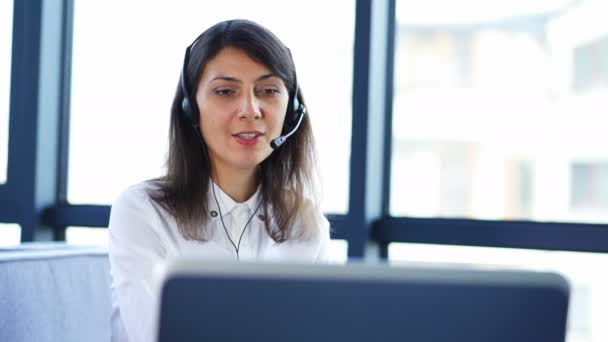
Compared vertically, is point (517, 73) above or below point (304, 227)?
above

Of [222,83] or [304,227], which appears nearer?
[222,83]

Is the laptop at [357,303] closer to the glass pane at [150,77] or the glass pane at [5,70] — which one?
the glass pane at [150,77]

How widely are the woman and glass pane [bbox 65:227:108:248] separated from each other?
1.21m

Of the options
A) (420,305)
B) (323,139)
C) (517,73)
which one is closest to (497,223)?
(517,73)

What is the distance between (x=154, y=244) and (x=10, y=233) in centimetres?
168

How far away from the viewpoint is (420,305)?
2.10ft

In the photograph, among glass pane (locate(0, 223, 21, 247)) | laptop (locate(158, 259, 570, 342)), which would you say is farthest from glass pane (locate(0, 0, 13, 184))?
laptop (locate(158, 259, 570, 342))

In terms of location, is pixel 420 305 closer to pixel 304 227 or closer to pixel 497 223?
pixel 304 227

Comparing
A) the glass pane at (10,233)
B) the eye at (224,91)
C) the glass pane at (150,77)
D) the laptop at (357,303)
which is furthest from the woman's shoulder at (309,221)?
the glass pane at (10,233)

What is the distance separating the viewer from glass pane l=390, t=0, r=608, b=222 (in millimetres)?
2340

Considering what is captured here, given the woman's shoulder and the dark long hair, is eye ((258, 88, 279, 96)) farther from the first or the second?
the woman's shoulder

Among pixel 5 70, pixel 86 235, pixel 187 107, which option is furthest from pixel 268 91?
pixel 5 70

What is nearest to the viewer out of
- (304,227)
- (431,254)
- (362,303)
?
(362,303)

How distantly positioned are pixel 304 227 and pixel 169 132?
40 cm
